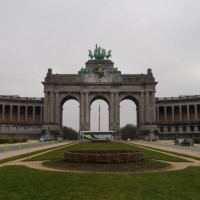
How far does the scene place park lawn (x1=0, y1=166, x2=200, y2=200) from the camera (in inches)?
473

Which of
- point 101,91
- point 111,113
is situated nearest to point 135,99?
point 111,113

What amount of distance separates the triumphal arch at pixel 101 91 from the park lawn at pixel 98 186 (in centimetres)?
9959

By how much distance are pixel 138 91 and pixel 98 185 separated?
10675cm

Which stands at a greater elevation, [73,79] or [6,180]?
[73,79]

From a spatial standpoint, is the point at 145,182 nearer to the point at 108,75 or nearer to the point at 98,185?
the point at 98,185

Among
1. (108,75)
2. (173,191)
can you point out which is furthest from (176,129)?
(173,191)

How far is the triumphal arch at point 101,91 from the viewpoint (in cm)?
11756

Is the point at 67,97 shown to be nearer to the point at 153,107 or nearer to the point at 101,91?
the point at 101,91

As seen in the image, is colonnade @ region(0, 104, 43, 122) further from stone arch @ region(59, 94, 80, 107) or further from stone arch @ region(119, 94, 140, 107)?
stone arch @ region(119, 94, 140, 107)

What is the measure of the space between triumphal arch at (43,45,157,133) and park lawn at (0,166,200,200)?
9959 cm

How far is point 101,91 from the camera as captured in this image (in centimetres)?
11888

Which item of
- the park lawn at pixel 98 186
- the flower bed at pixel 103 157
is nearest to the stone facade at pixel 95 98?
the flower bed at pixel 103 157

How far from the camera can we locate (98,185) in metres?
14.1

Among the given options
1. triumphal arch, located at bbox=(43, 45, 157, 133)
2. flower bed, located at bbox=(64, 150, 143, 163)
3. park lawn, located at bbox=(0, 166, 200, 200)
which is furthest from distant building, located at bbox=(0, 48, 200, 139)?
park lawn, located at bbox=(0, 166, 200, 200)
